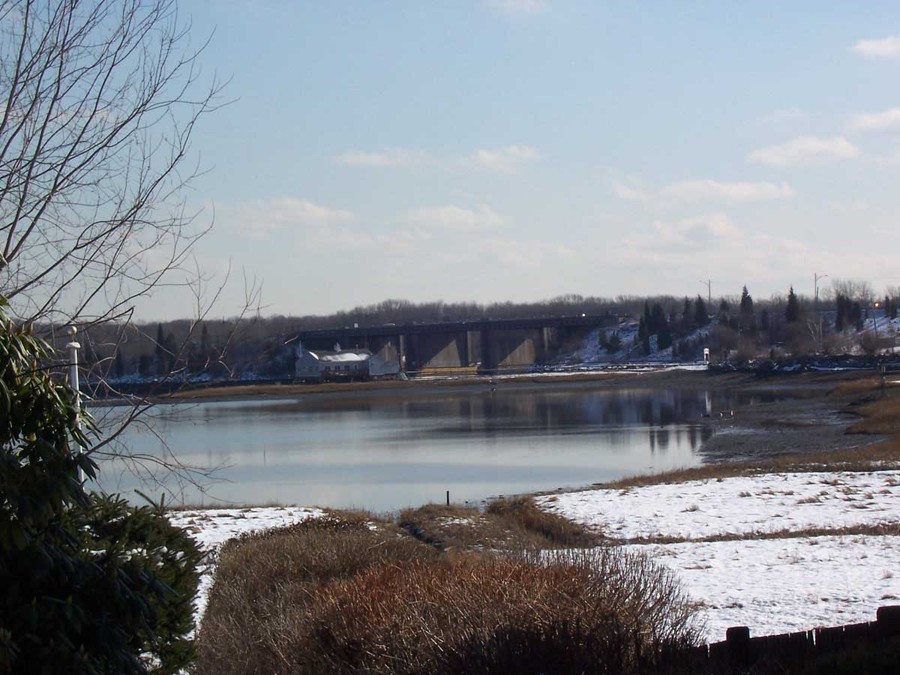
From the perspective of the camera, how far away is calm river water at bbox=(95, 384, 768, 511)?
3256 centimetres

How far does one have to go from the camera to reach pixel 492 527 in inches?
893

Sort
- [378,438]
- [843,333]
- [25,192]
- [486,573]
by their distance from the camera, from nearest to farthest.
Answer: [25,192] < [486,573] < [378,438] < [843,333]

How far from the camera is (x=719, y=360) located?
136125mm

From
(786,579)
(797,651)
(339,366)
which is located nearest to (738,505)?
(786,579)

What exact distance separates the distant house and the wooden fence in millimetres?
134270

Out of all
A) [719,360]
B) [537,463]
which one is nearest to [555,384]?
[719,360]

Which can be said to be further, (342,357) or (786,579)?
(342,357)

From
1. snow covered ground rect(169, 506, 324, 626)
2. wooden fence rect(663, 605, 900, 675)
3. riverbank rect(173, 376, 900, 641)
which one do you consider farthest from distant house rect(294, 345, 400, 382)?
wooden fence rect(663, 605, 900, 675)

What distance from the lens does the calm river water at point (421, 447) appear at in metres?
32.6

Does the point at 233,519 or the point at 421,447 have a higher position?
the point at 233,519

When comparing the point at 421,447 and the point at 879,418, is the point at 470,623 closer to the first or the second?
the point at 421,447

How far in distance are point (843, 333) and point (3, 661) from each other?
13899 centimetres

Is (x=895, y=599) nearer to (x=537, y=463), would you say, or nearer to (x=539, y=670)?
(x=539, y=670)

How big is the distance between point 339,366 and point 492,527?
422 feet
